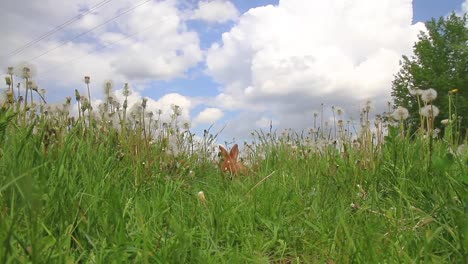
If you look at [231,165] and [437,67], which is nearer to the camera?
[231,165]

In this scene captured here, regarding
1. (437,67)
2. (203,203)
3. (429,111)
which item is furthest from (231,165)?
(437,67)

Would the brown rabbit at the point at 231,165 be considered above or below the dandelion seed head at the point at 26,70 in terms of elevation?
below

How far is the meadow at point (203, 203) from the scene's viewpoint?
223 centimetres

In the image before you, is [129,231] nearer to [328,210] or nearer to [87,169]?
[87,169]

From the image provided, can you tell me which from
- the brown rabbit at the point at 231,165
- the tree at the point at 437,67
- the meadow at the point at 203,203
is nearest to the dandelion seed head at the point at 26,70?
the meadow at the point at 203,203

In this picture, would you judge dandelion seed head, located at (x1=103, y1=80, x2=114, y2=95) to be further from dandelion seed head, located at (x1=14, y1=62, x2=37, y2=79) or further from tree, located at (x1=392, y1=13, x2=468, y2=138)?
tree, located at (x1=392, y1=13, x2=468, y2=138)

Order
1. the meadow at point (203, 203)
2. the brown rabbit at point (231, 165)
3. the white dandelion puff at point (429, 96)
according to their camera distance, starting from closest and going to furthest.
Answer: the meadow at point (203, 203) < the white dandelion puff at point (429, 96) < the brown rabbit at point (231, 165)

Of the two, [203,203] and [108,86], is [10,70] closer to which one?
[108,86]

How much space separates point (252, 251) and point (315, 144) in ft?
10.1

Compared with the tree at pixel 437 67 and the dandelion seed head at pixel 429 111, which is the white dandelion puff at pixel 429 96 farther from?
the tree at pixel 437 67

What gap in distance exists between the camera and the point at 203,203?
321cm

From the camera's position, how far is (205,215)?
310cm

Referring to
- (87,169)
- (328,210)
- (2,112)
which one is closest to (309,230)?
(328,210)

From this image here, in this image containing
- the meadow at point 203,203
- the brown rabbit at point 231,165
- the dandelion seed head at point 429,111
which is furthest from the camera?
the brown rabbit at point 231,165
